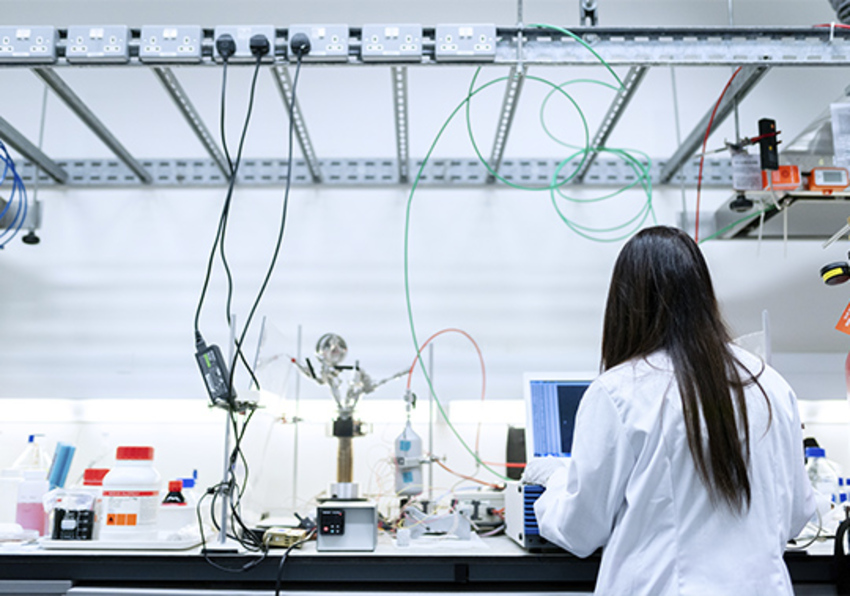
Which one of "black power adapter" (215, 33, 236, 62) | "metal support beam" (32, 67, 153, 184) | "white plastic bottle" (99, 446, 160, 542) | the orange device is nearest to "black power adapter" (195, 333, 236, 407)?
"white plastic bottle" (99, 446, 160, 542)

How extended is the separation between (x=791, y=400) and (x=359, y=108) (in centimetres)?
193

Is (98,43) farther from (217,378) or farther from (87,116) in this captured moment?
(217,378)

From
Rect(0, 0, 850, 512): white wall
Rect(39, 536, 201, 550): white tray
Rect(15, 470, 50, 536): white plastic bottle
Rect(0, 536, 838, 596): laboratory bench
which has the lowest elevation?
Rect(0, 536, 838, 596): laboratory bench

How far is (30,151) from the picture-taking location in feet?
7.53

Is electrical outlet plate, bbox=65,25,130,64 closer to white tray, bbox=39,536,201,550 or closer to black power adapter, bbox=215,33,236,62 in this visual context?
black power adapter, bbox=215,33,236,62

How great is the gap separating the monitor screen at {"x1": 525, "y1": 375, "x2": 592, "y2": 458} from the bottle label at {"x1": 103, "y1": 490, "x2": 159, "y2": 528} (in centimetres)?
85

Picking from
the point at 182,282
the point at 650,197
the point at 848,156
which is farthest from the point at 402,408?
the point at 848,156

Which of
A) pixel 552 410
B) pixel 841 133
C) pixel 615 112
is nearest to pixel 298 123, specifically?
pixel 615 112

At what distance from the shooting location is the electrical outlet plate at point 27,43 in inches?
63.4

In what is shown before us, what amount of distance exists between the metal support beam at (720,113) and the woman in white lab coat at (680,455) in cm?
86

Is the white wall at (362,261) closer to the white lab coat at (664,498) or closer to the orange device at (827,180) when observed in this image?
Result: the orange device at (827,180)

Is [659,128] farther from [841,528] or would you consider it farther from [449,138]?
[841,528]

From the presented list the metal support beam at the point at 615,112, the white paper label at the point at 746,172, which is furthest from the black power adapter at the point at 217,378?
the white paper label at the point at 746,172

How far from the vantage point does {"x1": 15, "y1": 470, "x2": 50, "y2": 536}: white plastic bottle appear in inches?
65.3
